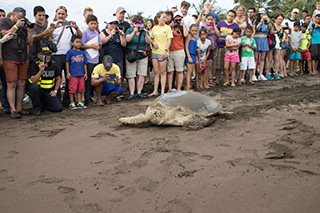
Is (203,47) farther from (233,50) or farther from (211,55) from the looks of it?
(233,50)

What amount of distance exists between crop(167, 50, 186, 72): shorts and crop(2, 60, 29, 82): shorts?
2792 mm

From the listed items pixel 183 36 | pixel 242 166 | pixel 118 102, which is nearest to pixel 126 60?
pixel 118 102

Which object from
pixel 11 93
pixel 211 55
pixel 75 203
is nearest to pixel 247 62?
pixel 211 55

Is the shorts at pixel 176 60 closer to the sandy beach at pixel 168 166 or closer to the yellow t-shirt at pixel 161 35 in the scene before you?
the yellow t-shirt at pixel 161 35

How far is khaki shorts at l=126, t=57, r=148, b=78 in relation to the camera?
5.29 metres

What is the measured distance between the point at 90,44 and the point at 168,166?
3.54m

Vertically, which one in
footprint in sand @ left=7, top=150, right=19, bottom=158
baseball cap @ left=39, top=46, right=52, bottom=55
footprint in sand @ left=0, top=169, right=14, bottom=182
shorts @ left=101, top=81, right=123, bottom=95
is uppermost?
baseball cap @ left=39, top=46, right=52, bottom=55

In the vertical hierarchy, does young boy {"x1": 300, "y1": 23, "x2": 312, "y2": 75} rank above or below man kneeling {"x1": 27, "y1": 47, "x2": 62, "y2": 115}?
above

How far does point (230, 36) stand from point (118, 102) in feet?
10.3

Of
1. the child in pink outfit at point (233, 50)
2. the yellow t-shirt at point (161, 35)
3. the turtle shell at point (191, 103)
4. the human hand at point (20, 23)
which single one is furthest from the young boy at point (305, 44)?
the human hand at point (20, 23)

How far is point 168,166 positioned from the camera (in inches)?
80.8

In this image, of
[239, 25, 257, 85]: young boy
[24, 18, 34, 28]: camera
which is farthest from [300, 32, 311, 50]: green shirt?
[24, 18, 34, 28]: camera

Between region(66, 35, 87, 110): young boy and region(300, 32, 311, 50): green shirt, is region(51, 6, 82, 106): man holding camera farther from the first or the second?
region(300, 32, 311, 50): green shirt

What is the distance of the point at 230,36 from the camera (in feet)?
19.7
